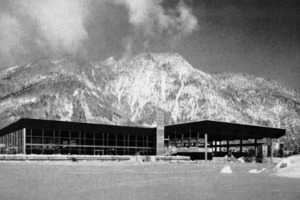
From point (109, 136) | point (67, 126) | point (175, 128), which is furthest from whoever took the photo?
point (175, 128)

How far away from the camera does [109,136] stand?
11125 centimetres

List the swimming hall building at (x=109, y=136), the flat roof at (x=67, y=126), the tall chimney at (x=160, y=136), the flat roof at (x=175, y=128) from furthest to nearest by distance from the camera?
1. the tall chimney at (x=160, y=136)
2. the flat roof at (x=175, y=128)
3. the swimming hall building at (x=109, y=136)
4. the flat roof at (x=67, y=126)

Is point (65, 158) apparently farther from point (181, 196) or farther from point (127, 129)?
point (181, 196)

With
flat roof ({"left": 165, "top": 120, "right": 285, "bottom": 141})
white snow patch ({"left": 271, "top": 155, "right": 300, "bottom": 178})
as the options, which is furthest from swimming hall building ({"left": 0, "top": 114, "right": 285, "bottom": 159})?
white snow patch ({"left": 271, "top": 155, "right": 300, "bottom": 178})

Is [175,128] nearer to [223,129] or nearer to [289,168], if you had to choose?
[223,129]

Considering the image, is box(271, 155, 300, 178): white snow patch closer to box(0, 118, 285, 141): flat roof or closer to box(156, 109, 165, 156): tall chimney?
box(0, 118, 285, 141): flat roof

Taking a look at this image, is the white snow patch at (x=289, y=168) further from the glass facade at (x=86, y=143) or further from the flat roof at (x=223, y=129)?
the flat roof at (x=223, y=129)

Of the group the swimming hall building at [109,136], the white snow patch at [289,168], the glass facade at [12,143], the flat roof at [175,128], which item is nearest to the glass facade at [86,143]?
the swimming hall building at [109,136]

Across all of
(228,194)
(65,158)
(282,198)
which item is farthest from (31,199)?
(65,158)

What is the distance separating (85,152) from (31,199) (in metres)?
93.6

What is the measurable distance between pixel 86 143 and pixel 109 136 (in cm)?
735

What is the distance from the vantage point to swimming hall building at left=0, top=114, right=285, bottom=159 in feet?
325

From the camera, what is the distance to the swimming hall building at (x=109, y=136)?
99.0 meters

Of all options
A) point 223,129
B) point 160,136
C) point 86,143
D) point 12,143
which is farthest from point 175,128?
point 12,143
